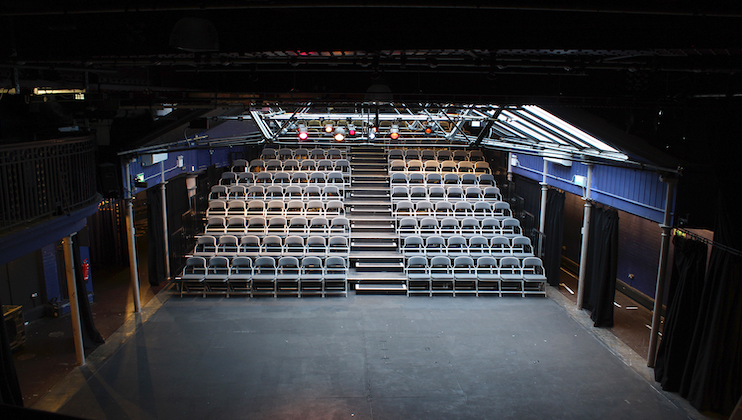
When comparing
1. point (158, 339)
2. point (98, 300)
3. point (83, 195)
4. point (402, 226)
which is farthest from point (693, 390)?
point (98, 300)

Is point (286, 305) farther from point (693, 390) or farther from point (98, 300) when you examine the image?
point (693, 390)

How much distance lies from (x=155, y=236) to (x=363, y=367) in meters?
6.78

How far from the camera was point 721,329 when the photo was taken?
23.6ft

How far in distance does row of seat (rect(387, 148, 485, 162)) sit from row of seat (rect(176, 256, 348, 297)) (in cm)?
647

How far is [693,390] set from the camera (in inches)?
→ 295

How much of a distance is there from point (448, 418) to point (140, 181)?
8226 mm

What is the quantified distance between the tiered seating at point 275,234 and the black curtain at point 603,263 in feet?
19.2

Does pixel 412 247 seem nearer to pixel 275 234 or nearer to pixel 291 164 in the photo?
pixel 275 234

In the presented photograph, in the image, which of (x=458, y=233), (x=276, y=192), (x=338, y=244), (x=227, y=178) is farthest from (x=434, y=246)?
(x=227, y=178)

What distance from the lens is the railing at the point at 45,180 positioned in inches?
257

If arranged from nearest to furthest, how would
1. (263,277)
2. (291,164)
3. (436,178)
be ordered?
(263,277) < (436,178) < (291,164)

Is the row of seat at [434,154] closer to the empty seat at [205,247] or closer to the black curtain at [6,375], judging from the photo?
the empty seat at [205,247]

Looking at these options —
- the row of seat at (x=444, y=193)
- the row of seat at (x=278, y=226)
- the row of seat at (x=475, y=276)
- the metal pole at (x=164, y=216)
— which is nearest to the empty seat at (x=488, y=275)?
the row of seat at (x=475, y=276)

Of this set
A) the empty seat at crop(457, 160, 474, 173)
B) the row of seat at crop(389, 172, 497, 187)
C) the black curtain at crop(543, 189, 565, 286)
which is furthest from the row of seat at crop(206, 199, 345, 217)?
the black curtain at crop(543, 189, 565, 286)
